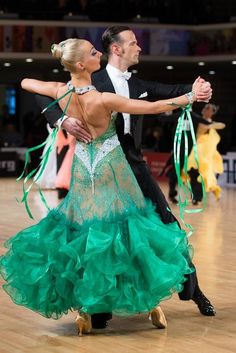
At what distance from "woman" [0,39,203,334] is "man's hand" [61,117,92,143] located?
4 cm

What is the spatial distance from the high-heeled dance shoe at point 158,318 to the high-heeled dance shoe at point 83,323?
0.39 m

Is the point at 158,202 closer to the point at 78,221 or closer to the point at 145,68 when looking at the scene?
the point at 78,221

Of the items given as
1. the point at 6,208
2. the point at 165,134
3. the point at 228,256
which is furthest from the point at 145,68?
the point at 228,256

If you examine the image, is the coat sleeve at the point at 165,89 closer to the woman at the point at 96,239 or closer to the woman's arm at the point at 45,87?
the woman at the point at 96,239

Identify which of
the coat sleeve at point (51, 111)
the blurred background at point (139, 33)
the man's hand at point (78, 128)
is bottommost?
the man's hand at point (78, 128)

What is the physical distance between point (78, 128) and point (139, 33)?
20051 mm

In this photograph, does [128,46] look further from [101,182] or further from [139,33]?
[139,33]

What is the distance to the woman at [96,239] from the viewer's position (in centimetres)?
546

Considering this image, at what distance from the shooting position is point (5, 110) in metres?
28.8

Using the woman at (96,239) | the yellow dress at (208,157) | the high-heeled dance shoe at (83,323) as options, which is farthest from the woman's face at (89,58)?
the yellow dress at (208,157)

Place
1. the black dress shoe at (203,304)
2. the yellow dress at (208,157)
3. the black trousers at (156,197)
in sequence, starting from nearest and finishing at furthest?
the black trousers at (156,197), the black dress shoe at (203,304), the yellow dress at (208,157)

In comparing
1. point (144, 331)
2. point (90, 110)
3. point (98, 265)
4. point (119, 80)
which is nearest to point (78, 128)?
point (90, 110)

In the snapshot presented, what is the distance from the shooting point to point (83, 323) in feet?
18.6

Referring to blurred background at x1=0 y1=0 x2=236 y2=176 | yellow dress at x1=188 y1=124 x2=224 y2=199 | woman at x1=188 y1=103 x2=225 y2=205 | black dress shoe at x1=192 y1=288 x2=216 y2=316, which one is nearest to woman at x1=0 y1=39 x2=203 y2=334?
black dress shoe at x1=192 y1=288 x2=216 y2=316
